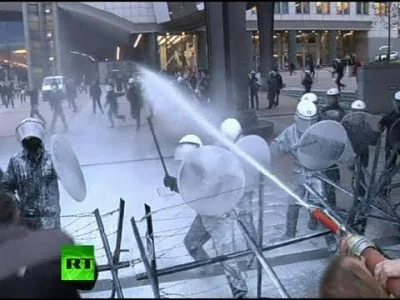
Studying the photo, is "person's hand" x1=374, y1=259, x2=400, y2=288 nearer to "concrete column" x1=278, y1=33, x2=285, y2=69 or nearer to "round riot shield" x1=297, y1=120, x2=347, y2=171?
"round riot shield" x1=297, y1=120, x2=347, y2=171

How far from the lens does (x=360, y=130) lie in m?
5.10

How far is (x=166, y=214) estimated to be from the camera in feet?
16.1

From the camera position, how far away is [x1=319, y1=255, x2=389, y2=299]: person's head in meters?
1.04

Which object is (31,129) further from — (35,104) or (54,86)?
(54,86)

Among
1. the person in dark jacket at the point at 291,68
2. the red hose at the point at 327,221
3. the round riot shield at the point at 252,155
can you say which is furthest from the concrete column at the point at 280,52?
the red hose at the point at 327,221

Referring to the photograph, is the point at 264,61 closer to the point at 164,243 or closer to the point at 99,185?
the point at 164,243

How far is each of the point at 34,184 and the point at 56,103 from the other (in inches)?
21.0

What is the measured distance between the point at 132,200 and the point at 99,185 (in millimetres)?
585

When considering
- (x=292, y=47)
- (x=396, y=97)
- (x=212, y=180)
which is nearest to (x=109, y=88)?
(x=212, y=180)

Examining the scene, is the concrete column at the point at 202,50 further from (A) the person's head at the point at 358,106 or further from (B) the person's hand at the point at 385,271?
(B) the person's hand at the point at 385,271

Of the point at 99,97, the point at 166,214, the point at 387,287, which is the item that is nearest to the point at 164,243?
the point at 166,214

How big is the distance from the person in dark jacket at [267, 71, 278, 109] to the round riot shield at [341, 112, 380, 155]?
0.63 metres

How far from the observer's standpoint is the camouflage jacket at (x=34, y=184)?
3.60 metres

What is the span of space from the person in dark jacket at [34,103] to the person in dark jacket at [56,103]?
0.09 metres
